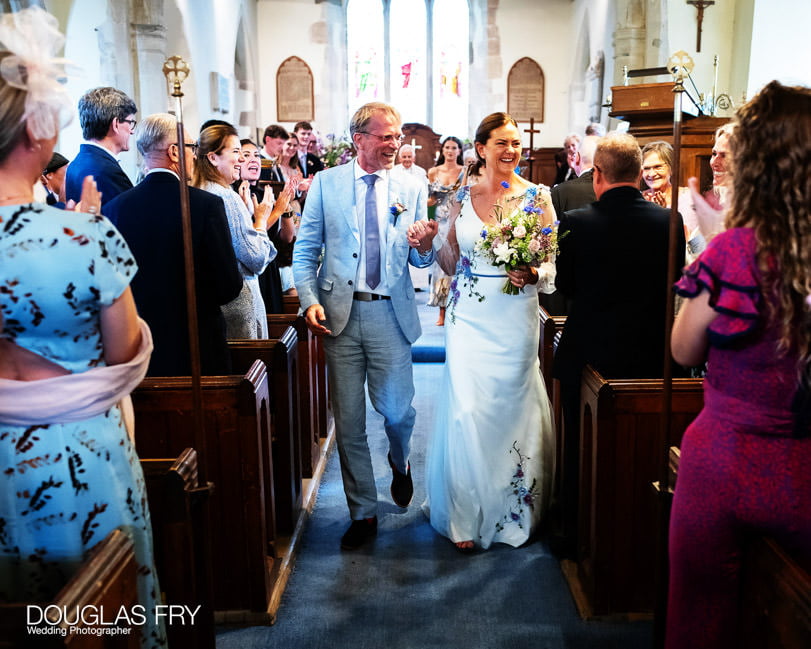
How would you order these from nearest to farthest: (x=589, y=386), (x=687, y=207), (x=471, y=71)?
(x=589, y=386) < (x=687, y=207) < (x=471, y=71)

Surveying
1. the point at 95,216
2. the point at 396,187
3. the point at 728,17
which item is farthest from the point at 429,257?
the point at 728,17

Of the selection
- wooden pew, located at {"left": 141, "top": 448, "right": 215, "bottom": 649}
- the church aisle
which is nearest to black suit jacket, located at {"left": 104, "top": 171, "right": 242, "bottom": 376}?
wooden pew, located at {"left": 141, "top": 448, "right": 215, "bottom": 649}

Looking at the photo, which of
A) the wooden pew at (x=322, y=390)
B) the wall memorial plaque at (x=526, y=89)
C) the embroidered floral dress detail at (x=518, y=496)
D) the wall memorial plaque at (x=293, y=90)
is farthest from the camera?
the wall memorial plaque at (x=526, y=89)

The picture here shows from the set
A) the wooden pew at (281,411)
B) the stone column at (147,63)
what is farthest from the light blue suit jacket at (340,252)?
the stone column at (147,63)

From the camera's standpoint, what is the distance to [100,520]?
167 cm

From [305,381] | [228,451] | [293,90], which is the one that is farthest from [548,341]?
[293,90]

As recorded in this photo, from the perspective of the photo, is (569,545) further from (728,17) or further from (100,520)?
(728,17)

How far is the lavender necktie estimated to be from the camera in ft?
10.7

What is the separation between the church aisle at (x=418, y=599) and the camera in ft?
8.64

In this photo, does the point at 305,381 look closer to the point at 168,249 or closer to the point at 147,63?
Answer: the point at 168,249

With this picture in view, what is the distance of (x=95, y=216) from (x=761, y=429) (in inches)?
52.1

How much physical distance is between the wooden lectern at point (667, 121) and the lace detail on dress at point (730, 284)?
→ 203 inches

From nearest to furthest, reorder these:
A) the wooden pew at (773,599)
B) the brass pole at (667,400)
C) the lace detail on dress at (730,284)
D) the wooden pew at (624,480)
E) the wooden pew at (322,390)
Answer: the wooden pew at (773,599)
the lace detail on dress at (730,284)
the brass pole at (667,400)
the wooden pew at (624,480)
the wooden pew at (322,390)

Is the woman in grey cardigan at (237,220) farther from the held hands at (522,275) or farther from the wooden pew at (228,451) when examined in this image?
the held hands at (522,275)
